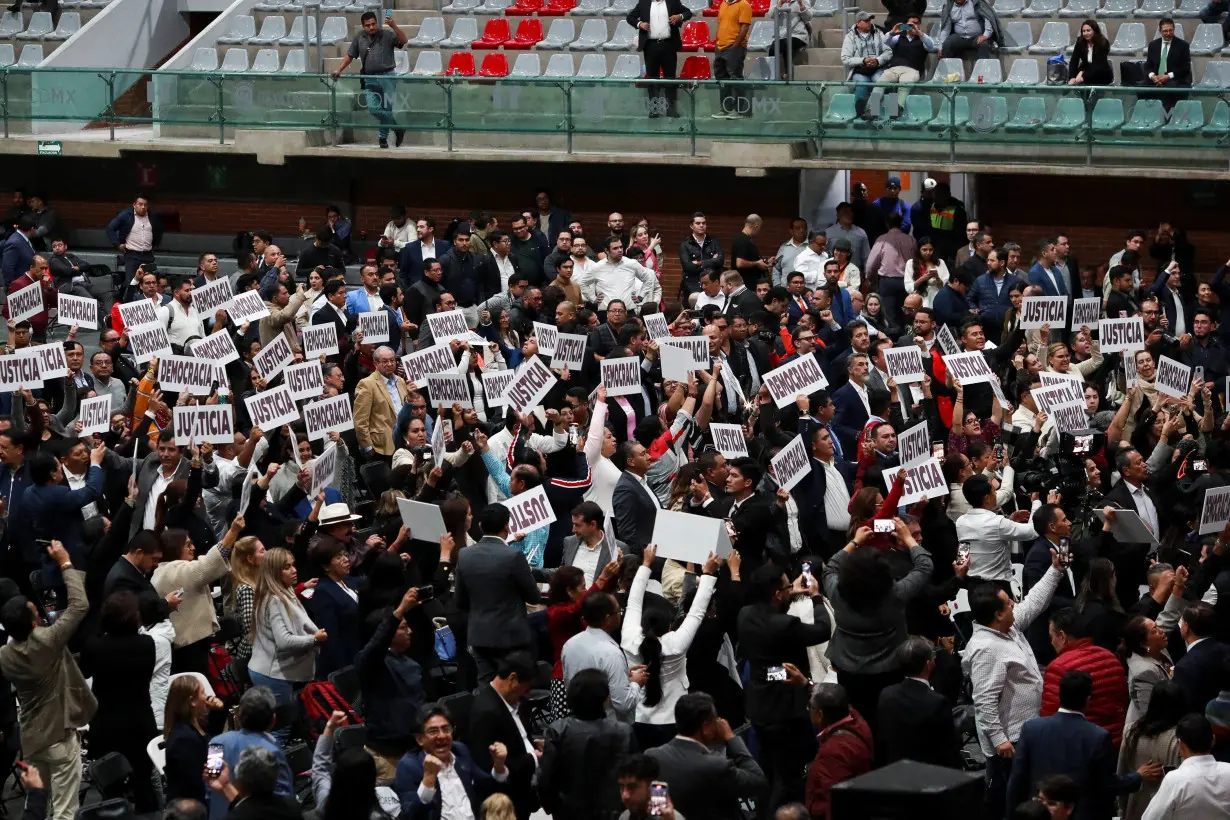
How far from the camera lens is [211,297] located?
1748cm

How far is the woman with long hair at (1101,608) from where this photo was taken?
10.3 meters

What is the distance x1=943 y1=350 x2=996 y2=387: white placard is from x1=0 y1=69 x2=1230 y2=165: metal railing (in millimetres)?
7567

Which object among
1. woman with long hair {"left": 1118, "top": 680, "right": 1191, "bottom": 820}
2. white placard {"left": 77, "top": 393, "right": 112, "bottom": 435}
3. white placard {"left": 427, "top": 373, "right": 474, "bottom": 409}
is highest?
white placard {"left": 427, "top": 373, "right": 474, "bottom": 409}

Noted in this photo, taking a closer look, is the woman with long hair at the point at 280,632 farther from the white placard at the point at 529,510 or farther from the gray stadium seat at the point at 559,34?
the gray stadium seat at the point at 559,34

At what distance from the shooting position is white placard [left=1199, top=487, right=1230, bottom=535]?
12516 millimetres

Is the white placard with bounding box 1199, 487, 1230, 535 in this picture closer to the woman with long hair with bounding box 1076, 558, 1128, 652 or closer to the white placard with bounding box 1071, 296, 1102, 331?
the woman with long hair with bounding box 1076, 558, 1128, 652

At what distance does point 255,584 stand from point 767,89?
45.0 ft

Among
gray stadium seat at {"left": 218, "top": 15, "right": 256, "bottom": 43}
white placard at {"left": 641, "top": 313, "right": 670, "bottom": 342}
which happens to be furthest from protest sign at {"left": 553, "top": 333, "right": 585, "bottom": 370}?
gray stadium seat at {"left": 218, "top": 15, "right": 256, "bottom": 43}

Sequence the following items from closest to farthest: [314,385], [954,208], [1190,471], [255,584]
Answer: [255,584], [1190,471], [314,385], [954,208]

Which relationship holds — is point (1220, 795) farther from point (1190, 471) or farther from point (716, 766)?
point (1190, 471)

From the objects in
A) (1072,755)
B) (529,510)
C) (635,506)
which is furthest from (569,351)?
(1072,755)

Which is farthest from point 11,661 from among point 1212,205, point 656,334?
point 1212,205

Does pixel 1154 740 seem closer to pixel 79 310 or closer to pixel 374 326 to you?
pixel 374 326

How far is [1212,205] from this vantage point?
22.5m
